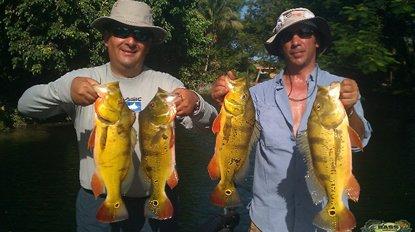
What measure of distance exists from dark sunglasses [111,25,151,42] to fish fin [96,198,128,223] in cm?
138

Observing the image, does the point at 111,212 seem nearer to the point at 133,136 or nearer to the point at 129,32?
the point at 133,136

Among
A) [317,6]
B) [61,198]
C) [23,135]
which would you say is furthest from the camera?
[23,135]

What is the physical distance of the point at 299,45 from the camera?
4.41 metres

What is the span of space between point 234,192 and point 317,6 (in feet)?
29.1

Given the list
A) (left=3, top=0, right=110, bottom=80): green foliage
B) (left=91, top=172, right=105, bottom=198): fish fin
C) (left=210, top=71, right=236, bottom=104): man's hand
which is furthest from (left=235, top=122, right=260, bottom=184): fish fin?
(left=3, top=0, right=110, bottom=80): green foliage

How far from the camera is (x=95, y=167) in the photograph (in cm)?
428

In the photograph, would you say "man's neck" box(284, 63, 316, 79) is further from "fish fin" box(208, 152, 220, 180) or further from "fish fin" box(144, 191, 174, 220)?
"fish fin" box(144, 191, 174, 220)

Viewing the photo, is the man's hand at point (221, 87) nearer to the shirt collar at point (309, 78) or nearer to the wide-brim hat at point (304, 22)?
the shirt collar at point (309, 78)

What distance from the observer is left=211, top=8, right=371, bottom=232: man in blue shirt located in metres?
4.39

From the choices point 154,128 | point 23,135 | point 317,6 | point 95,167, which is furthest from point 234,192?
point 23,135

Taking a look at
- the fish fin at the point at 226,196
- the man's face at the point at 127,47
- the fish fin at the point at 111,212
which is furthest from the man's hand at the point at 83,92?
the fish fin at the point at 226,196

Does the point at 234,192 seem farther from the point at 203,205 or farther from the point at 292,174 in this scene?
the point at 203,205

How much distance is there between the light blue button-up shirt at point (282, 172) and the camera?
4.38 meters

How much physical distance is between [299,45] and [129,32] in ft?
4.77
